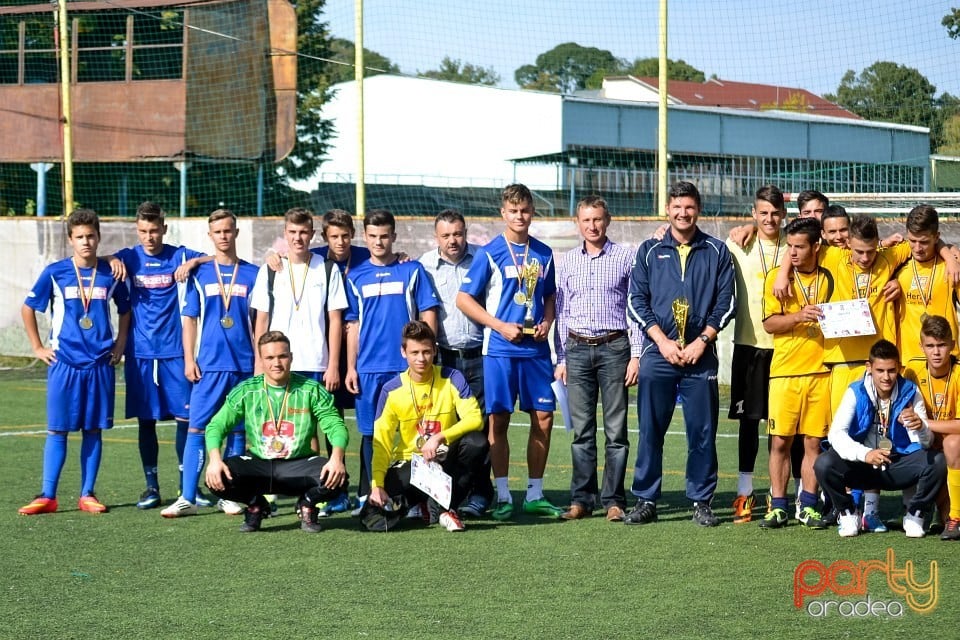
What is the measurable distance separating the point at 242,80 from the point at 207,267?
1069 cm

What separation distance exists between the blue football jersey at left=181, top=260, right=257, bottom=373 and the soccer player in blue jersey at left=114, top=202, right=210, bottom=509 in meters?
0.22

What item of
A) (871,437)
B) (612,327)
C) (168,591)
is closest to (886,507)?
(871,437)

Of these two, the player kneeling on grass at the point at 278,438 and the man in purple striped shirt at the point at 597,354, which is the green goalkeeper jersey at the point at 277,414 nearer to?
the player kneeling on grass at the point at 278,438

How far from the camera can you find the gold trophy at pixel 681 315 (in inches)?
268

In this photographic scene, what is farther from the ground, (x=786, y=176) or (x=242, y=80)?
(x=242, y=80)

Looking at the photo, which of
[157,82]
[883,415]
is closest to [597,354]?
[883,415]

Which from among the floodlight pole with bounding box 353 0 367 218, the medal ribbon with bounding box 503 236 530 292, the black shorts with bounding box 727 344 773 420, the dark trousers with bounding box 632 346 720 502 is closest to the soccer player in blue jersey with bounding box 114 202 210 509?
the medal ribbon with bounding box 503 236 530 292

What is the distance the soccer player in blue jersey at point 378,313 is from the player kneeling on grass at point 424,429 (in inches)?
13.2

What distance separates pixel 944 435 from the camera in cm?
640

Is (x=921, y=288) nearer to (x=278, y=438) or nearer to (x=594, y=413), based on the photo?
(x=594, y=413)

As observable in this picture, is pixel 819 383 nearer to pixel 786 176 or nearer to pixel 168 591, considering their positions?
pixel 168 591

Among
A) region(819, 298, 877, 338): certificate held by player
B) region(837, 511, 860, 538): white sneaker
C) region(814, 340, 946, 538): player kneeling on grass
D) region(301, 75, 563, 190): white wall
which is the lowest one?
region(837, 511, 860, 538): white sneaker

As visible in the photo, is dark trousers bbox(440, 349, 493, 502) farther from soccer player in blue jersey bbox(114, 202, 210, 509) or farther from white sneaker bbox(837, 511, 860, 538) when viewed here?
white sneaker bbox(837, 511, 860, 538)

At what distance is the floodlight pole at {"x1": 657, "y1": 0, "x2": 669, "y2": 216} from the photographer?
1303 cm
